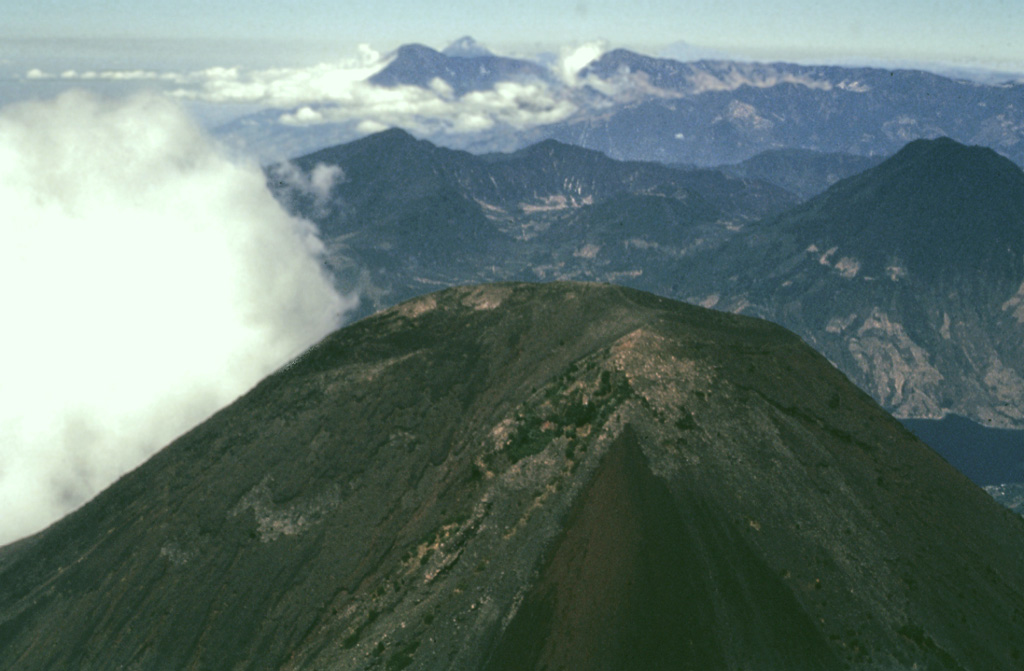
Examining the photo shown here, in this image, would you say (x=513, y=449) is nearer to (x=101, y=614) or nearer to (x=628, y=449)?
(x=628, y=449)

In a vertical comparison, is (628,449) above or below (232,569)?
above

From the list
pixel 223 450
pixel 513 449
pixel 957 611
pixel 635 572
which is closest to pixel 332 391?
pixel 223 450

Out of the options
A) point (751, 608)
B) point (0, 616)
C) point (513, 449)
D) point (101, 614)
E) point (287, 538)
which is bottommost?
point (0, 616)

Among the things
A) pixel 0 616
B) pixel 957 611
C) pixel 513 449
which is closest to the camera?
pixel 957 611

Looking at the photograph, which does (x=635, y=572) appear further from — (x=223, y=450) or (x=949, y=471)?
(x=223, y=450)

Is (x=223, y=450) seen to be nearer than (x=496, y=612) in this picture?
No

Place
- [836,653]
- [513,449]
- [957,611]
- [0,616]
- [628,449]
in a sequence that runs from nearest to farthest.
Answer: [836,653]
[957,611]
[628,449]
[513,449]
[0,616]

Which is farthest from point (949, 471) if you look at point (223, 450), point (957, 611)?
point (223, 450)
